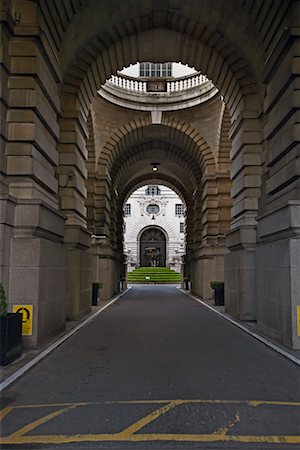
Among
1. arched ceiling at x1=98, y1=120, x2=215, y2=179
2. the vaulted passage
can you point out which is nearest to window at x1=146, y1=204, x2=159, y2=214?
arched ceiling at x1=98, y1=120, x2=215, y2=179

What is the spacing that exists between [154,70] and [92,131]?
12.7 meters

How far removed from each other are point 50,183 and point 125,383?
6.39 meters

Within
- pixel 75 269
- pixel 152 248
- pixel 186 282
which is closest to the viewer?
pixel 75 269

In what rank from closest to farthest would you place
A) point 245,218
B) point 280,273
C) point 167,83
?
1. point 280,273
2. point 245,218
3. point 167,83

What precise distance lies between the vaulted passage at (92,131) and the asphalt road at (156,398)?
171cm

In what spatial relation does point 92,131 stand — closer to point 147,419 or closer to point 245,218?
point 245,218

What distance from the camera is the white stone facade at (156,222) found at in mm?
75500

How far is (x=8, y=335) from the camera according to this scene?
26.3 feet

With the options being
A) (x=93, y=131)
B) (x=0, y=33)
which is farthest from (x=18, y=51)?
(x=93, y=131)

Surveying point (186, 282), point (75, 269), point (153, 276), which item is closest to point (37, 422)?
point (75, 269)

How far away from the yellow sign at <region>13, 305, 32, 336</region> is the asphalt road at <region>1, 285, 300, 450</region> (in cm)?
83

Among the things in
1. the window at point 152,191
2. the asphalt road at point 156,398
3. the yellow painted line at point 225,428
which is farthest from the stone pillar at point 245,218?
Result: the window at point 152,191

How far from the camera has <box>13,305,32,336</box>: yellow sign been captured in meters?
9.47

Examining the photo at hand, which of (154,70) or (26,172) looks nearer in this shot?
(26,172)
